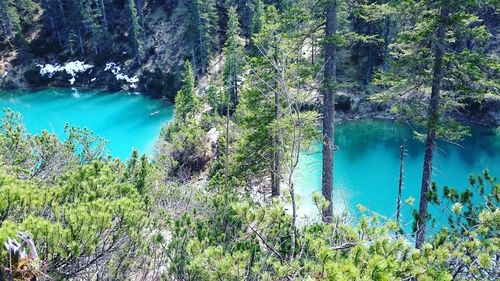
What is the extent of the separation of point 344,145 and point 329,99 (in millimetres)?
21984

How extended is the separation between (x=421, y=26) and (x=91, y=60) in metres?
49.2

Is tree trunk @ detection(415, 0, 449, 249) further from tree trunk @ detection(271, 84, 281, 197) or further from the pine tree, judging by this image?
the pine tree

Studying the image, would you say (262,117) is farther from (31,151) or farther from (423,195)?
(31,151)

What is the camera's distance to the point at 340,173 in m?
27.0

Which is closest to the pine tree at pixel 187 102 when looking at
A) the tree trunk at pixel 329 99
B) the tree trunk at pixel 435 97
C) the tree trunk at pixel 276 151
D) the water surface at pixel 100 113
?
the water surface at pixel 100 113

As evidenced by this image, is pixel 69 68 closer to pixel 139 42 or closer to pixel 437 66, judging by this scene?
pixel 139 42

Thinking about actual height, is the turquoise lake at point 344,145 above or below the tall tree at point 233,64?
below

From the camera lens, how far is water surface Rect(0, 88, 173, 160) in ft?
114

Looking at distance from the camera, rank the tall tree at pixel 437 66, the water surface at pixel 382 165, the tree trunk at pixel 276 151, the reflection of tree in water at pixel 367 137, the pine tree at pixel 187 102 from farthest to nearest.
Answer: the reflection of tree in water at pixel 367 137 → the pine tree at pixel 187 102 → the water surface at pixel 382 165 → the tree trunk at pixel 276 151 → the tall tree at pixel 437 66

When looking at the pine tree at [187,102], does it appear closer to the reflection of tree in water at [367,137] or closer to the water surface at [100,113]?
the water surface at [100,113]

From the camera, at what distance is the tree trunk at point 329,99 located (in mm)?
10988

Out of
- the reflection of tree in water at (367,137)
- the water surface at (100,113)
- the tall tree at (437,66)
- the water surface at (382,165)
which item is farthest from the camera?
the water surface at (100,113)

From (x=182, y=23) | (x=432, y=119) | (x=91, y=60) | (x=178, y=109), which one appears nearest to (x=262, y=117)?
(x=432, y=119)

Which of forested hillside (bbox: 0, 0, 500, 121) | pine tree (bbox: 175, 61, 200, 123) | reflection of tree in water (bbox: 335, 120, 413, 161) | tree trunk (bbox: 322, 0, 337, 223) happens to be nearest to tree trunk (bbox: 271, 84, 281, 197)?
tree trunk (bbox: 322, 0, 337, 223)
